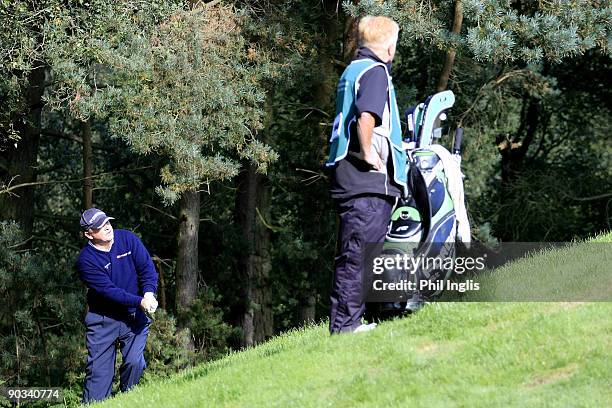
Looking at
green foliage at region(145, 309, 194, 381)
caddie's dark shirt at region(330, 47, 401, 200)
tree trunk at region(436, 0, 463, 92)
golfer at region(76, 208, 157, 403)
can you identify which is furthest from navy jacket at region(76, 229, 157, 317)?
green foliage at region(145, 309, 194, 381)

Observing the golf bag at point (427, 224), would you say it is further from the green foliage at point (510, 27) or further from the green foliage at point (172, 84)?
the green foliage at point (172, 84)

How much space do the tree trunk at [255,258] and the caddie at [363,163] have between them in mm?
15796

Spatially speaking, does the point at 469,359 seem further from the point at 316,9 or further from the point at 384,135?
the point at 316,9

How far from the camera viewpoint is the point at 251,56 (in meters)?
19.3

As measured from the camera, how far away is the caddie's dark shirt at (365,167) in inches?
338

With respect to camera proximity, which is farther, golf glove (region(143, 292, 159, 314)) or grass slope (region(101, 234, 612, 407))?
golf glove (region(143, 292, 159, 314))

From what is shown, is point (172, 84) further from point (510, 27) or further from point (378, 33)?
point (378, 33)

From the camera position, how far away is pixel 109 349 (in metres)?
10.6

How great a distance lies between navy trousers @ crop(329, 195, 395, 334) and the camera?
344 inches

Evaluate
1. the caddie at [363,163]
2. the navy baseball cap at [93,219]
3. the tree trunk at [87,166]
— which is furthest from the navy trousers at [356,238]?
the tree trunk at [87,166]

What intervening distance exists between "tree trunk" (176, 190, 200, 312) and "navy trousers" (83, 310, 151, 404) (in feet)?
37.0

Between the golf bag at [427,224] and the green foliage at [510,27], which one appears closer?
the golf bag at [427,224]

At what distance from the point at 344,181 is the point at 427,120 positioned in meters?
1.23

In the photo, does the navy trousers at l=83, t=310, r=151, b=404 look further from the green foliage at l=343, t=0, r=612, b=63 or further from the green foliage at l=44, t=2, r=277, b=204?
the green foliage at l=343, t=0, r=612, b=63
